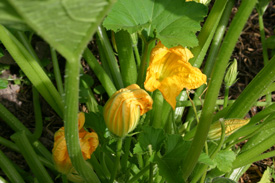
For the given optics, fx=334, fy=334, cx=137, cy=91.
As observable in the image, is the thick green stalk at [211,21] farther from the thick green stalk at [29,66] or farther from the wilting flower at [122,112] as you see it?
the thick green stalk at [29,66]

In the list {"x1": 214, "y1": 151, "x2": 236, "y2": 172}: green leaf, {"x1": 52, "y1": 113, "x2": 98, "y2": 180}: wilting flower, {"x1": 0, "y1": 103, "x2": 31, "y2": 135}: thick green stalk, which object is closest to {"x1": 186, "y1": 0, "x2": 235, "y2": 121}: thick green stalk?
{"x1": 214, "y1": 151, "x2": 236, "y2": 172}: green leaf

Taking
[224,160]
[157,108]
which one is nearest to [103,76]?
[157,108]

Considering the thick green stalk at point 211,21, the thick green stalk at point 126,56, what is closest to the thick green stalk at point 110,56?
the thick green stalk at point 126,56

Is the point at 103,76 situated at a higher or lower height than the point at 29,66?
lower

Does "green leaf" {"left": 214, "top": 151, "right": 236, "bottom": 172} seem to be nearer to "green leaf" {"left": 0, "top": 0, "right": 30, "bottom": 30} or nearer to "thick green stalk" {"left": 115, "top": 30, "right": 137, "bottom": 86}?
"thick green stalk" {"left": 115, "top": 30, "right": 137, "bottom": 86}

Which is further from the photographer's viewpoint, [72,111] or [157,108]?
[157,108]

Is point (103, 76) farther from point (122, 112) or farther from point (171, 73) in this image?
point (122, 112)

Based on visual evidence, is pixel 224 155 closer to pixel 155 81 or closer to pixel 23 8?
pixel 155 81
